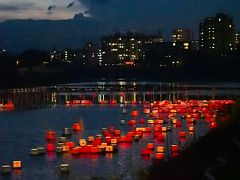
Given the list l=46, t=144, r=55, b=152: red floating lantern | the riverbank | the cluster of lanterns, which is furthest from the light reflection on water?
the riverbank

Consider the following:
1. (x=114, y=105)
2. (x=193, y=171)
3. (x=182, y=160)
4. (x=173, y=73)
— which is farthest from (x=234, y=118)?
(x=173, y=73)

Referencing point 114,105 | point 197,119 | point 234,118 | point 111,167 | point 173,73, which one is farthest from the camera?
point 173,73

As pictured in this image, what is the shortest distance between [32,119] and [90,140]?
17233mm

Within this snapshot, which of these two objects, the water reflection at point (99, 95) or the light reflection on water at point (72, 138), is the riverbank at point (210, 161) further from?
the water reflection at point (99, 95)

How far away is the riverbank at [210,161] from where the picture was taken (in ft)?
38.8

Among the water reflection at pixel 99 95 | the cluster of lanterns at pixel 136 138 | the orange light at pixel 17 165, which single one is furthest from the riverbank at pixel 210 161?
the water reflection at pixel 99 95

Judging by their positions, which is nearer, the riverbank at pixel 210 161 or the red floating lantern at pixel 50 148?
the riverbank at pixel 210 161

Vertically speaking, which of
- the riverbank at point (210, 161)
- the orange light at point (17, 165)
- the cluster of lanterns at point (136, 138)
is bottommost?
the orange light at point (17, 165)

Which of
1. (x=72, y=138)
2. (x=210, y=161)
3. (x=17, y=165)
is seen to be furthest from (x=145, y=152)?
(x=210, y=161)

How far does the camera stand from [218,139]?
18547mm

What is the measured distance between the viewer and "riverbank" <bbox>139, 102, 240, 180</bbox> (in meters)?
11.8

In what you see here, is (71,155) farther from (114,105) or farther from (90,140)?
(114,105)

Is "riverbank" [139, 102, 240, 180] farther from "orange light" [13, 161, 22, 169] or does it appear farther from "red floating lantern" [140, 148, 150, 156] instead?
"orange light" [13, 161, 22, 169]

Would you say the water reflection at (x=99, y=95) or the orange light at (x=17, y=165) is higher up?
the water reflection at (x=99, y=95)
